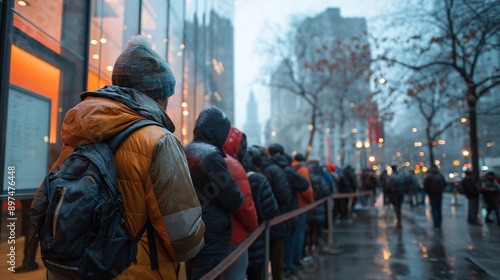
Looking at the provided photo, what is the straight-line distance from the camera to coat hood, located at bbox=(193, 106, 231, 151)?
341cm

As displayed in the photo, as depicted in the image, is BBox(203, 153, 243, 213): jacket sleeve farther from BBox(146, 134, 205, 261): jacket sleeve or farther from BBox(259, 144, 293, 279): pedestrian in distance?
BBox(259, 144, 293, 279): pedestrian in distance

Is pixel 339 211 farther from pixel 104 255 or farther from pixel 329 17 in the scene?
pixel 329 17

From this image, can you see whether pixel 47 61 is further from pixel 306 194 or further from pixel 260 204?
pixel 306 194

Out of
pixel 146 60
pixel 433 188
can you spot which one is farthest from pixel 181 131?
pixel 146 60

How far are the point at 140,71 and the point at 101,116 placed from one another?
1.28 ft

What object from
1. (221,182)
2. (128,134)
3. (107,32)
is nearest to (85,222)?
(128,134)

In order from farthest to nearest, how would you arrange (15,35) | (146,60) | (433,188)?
(433,188) → (15,35) → (146,60)

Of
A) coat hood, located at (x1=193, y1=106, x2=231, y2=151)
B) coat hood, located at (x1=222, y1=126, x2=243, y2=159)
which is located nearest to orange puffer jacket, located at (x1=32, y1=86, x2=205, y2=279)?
coat hood, located at (x1=193, y1=106, x2=231, y2=151)

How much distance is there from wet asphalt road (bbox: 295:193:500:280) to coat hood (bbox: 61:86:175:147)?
208 inches

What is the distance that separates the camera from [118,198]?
156 cm

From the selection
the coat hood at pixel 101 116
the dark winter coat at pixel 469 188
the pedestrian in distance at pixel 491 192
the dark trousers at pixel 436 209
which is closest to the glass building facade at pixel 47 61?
the coat hood at pixel 101 116

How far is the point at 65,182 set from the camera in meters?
1.51

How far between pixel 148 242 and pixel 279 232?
145 inches

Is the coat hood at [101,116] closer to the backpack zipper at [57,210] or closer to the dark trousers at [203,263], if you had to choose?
the backpack zipper at [57,210]
